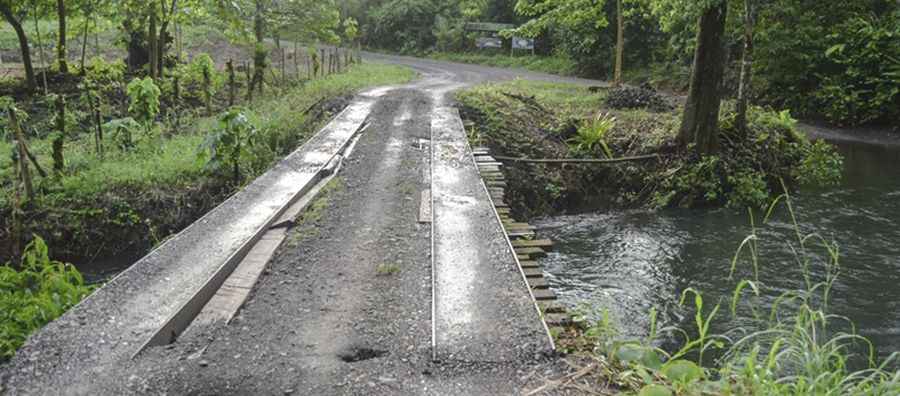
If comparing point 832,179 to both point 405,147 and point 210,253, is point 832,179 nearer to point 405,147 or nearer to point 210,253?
point 405,147

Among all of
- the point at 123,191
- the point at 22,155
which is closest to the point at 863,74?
the point at 123,191

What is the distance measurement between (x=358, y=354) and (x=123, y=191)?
254 inches

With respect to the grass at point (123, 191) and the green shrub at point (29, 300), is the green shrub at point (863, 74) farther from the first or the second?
the green shrub at point (29, 300)

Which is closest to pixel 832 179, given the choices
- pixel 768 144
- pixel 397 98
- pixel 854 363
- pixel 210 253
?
pixel 768 144

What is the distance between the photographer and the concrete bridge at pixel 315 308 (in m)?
4.51

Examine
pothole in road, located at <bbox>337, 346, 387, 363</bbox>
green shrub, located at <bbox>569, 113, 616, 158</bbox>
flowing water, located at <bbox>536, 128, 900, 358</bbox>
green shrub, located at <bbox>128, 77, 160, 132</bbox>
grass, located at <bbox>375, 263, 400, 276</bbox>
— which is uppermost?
green shrub, located at <bbox>128, 77, 160, 132</bbox>

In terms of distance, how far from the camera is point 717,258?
973cm

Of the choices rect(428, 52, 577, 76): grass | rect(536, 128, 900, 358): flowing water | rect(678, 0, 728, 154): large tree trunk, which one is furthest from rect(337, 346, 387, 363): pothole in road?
rect(428, 52, 577, 76): grass

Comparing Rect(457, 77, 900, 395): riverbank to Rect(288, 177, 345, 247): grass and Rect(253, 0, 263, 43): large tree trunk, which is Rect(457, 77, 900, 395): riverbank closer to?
Rect(288, 177, 345, 247): grass

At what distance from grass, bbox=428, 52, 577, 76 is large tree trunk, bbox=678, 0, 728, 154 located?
50.6 feet

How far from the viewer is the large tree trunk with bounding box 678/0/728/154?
1266 centimetres

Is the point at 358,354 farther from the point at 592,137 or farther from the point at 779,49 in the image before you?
the point at 779,49

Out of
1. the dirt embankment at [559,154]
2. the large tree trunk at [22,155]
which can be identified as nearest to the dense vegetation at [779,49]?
the dirt embankment at [559,154]

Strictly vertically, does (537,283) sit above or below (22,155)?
below
